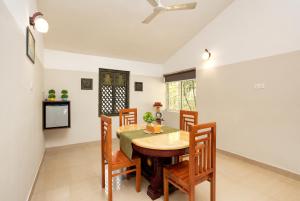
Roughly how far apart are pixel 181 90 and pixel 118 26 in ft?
8.49

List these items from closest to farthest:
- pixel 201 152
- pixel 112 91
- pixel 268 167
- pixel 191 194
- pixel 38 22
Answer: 1. pixel 191 194
2. pixel 201 152
3. pixel 38 22
4. pixel 268 167
5. pixel 112 91

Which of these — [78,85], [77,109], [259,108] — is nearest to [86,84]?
[78,85]

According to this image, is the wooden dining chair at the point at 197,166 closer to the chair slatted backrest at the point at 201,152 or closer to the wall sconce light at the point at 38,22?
the chair slatted backrest at the point at 201,152

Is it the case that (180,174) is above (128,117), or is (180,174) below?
below

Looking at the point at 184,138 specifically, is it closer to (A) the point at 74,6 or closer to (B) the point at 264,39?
(B) the point at 264,39

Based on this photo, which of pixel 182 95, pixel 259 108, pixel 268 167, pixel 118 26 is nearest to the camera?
pixel 268 167

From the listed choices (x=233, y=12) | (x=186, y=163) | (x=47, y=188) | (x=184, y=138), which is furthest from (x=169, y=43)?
(x=47, y=188)

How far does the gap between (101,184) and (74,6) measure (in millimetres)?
2882

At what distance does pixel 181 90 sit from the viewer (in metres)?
4.73

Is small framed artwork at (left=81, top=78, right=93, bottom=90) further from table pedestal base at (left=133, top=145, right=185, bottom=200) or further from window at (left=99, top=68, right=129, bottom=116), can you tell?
table pedestal base at (left=133, top=145, right=185, bottom=200)

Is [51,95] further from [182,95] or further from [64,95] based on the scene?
[182,95]

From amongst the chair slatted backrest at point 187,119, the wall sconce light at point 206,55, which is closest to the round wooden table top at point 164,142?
the chair slatted backrest at point 187,119

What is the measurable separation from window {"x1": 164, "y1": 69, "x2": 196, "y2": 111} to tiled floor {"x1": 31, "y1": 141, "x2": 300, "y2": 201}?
6.29 feet

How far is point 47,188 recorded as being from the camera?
6.81 ft
